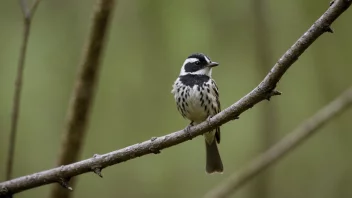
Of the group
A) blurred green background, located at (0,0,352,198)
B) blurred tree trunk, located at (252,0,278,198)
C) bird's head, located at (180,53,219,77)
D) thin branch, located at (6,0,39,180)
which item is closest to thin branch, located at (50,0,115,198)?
thin branch, located at (6,0,39,180)

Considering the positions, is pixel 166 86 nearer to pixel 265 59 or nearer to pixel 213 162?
pixel 265 59

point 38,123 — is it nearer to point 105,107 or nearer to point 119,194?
point 105,107

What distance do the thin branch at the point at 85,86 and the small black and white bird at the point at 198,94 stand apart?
0.48m

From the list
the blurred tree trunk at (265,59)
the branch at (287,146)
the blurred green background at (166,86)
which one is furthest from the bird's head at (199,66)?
the blurred green background at (166,86)

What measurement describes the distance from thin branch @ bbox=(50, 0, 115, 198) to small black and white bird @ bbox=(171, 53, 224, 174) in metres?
0.48

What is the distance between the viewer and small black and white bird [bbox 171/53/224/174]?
104 inches

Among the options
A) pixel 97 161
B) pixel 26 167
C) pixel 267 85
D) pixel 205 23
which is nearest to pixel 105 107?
pixel 26 167

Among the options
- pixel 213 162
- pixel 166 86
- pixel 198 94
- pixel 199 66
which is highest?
pixel 166 86

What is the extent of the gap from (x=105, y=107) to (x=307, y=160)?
1.66 metres

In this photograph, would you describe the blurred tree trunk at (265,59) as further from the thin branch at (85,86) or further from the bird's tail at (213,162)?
the thin branch at (85,86)

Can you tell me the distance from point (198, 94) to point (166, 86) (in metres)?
1.72

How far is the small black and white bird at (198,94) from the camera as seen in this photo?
2.65 m

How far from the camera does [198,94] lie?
265cm

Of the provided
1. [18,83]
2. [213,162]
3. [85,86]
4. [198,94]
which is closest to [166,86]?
[213,162]
